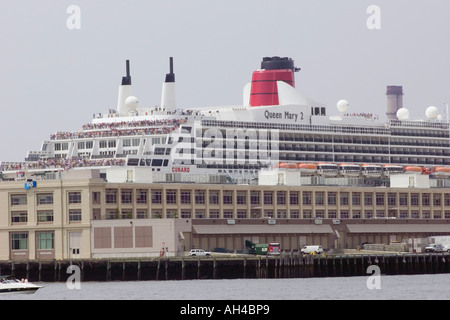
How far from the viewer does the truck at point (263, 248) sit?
156 m

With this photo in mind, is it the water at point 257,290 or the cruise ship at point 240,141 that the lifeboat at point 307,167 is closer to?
the cruise ship at point 240,141

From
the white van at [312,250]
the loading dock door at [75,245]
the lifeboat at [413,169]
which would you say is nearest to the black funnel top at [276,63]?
the lifeboat at [413,169]

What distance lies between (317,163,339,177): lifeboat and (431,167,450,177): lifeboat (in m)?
15.8

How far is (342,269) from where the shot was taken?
142m

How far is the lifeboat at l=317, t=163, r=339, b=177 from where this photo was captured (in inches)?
7249

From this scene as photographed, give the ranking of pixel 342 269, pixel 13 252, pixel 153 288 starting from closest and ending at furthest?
pixel 153 288, pixel 342 269, pixel 13 252

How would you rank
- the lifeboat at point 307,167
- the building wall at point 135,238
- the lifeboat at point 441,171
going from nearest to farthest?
the building wall at point 135,238, the lifeboat at point 307,167, the lifeboat at point 441,171

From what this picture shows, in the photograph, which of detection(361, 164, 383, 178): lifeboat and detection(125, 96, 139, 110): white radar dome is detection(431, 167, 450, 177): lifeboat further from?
detection(125, 96, 139, 110): white radar dome

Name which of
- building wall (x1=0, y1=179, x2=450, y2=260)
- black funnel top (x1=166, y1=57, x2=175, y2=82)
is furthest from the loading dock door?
black funnel top (x1=166, y1=57, x2=175, y2=82)

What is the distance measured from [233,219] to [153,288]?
3233 cm

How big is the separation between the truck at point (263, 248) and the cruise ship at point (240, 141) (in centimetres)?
1258

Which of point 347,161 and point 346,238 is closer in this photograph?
point 346,238

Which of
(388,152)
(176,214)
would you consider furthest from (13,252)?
(388,152)

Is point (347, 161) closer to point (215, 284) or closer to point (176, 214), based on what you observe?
point (176, 214)
